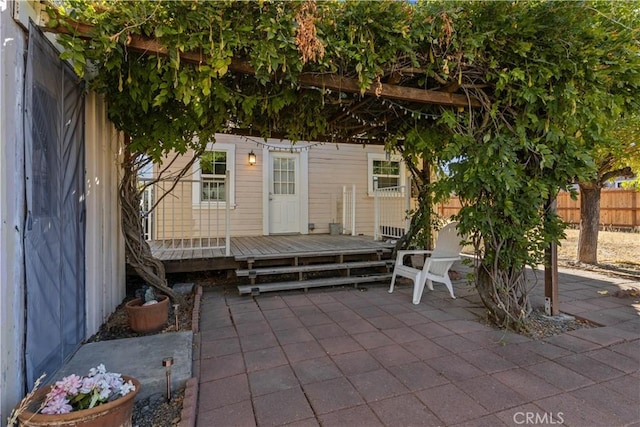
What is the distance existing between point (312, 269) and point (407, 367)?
234 cm

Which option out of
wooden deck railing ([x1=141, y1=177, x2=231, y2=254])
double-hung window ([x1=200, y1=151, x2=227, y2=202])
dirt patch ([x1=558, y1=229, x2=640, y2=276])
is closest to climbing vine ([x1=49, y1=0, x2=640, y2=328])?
dirt patch ([x1=558, y1=229, x2=640, y2=276])

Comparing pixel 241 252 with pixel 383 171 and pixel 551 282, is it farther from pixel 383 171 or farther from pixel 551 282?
pixel 383 171

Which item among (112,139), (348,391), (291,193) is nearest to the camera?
(348,391)

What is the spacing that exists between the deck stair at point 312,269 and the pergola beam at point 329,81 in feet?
8.38

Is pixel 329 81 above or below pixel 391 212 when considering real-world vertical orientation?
above

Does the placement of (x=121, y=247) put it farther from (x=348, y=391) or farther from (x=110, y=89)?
(x=348, y=391)

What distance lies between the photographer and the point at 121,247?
379 cm

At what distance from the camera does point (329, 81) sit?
8.48 ft

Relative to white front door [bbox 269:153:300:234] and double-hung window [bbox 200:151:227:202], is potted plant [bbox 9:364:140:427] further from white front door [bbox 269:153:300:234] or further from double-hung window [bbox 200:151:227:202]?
white front door [bbox 269:153:300:234]

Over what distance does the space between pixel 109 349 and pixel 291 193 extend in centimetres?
507

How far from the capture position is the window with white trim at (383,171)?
769 centimetres

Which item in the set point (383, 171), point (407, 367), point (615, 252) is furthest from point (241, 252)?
point (615, 252)

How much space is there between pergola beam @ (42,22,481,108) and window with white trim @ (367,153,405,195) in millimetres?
4657

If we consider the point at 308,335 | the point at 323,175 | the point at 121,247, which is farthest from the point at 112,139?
the point at 323,175
